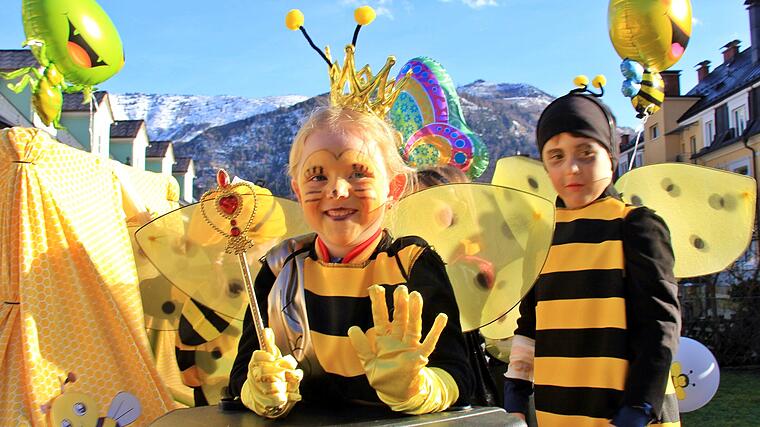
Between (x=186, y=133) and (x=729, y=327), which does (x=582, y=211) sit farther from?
(x=186, y=133)

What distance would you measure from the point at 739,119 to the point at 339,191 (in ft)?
59.9

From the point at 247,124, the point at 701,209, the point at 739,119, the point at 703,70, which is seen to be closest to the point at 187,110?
the point at 247,124

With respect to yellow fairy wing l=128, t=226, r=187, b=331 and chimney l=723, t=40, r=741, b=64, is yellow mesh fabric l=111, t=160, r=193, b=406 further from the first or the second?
chimney l=723, t=40, r=741, b=64

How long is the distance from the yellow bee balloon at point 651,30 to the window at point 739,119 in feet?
51.9

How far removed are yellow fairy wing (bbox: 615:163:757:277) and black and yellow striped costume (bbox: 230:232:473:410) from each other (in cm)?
124

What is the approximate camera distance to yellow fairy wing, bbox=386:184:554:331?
168cm

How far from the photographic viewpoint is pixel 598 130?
181 cm

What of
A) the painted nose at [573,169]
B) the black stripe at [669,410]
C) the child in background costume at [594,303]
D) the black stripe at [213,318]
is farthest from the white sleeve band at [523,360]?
the black stripe at [213,318]

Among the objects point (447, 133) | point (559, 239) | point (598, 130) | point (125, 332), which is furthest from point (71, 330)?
point (447, 133)

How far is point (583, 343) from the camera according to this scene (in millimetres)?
1702

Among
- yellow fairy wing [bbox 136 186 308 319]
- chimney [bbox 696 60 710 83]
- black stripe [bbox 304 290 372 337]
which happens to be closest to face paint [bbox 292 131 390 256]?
black stripe [bbox 304 290 372 337]

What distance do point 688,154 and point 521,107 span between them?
62.5 meters

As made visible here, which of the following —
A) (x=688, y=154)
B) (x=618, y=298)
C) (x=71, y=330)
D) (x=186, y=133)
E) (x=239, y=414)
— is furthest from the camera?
(x=186, y=133)

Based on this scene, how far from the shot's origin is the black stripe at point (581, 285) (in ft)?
5.55
